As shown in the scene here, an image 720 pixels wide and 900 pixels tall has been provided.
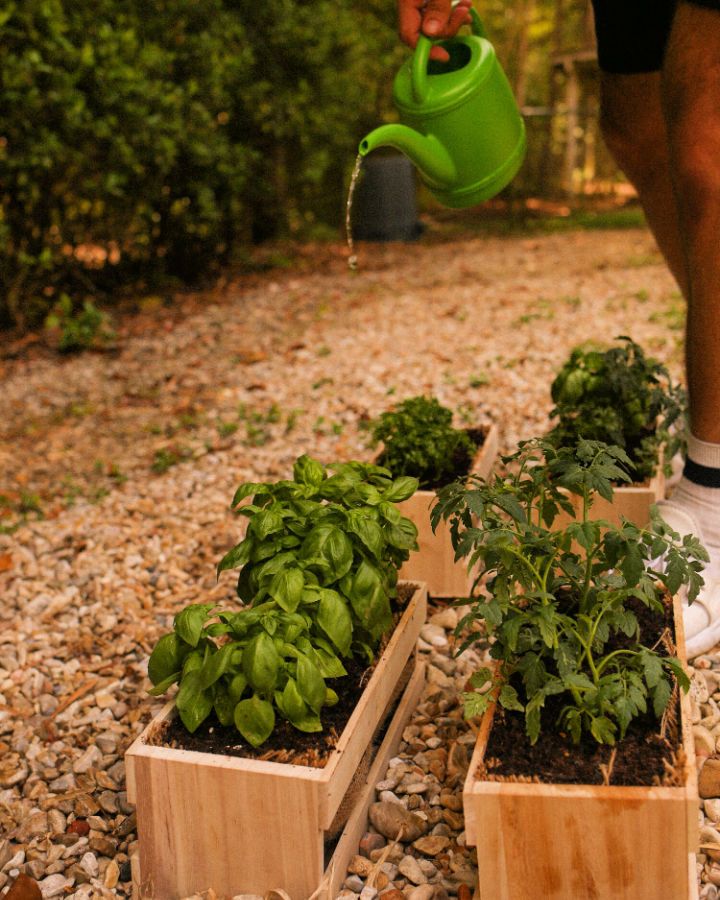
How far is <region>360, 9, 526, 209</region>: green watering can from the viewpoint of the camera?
2.22m

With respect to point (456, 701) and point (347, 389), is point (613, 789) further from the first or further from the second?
point (347, 389)

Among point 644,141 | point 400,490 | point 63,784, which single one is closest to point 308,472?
point 400,490

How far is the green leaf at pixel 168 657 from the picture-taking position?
64.6 inches

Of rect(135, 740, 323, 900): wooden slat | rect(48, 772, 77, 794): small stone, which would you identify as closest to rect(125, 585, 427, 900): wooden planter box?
rect(135, 740, 323, 900): wooden slat

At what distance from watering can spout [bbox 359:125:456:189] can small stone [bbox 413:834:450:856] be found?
126 centimetres

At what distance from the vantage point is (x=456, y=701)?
80.8 inches

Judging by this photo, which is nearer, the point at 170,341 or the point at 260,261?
the point at 170,341

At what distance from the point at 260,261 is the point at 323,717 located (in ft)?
17.0

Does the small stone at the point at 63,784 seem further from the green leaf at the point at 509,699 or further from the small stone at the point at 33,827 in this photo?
the green leaf at the point at 509,699

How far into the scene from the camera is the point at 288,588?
63.4 inches

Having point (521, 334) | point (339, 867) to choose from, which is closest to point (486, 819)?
point (339, 867)

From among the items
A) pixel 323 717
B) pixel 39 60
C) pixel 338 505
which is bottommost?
pixel 323 717

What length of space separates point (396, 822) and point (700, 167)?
4.45ft

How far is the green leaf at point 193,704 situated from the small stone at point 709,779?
2.79 feet
